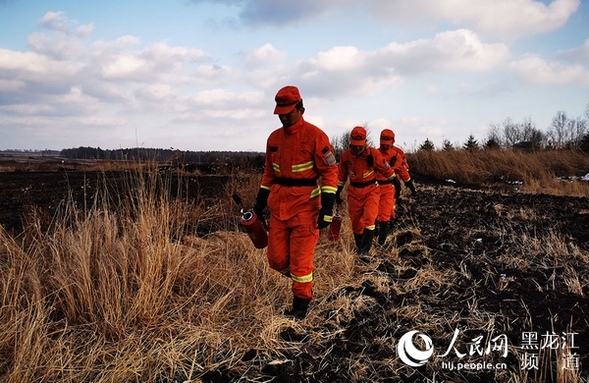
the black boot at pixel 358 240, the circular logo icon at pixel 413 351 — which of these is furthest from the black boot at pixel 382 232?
the circular logo icon at pixel 413 351

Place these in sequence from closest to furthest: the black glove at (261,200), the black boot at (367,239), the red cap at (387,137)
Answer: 1. the black glove at (261,200)
2. the black boot at (367,239)
3. the red cap at (387,137)

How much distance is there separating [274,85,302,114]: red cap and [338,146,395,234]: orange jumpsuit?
264 centimetres

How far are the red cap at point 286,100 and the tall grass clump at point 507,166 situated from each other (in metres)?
16.2

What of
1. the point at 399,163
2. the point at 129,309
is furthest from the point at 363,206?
the point at 129,309

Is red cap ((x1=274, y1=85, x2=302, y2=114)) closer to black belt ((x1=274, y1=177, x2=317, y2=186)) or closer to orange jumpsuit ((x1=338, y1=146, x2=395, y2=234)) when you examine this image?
black belt ((x1=274, y1=177, x2=317, y2=186))

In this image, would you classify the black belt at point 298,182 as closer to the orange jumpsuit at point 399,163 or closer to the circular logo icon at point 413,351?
the circular logo icon at point 413,351

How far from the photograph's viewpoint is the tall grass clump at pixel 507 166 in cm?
1898

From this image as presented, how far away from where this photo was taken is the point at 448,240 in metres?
7.28

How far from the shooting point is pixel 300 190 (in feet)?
13.3

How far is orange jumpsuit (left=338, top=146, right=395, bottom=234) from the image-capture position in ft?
21.0

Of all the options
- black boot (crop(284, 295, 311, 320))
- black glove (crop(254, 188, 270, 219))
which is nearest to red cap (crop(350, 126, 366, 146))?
black glove (crop(254, 188, 270, 219))

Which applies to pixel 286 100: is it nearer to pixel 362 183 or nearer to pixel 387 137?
pixel 362 183

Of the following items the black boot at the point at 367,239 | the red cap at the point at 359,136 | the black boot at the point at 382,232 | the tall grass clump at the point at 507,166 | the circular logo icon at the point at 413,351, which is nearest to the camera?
the circular logo icon at the point at 413,351

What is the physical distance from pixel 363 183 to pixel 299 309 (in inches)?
113
